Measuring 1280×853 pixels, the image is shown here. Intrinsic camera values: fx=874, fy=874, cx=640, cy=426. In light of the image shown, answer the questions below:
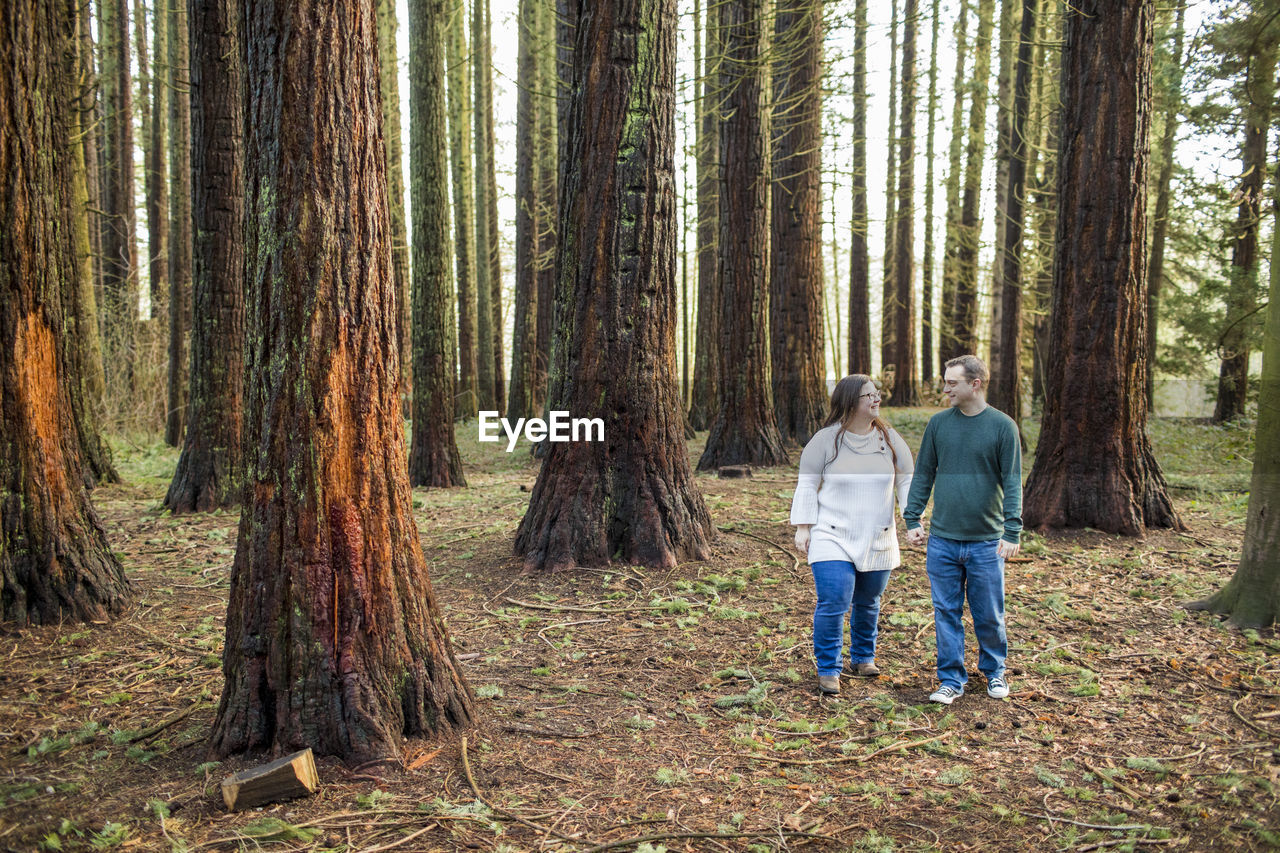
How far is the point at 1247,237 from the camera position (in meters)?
16.1

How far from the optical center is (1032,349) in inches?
888

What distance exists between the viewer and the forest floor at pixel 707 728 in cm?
337

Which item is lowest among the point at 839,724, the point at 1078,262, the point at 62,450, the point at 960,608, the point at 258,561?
the point at 839,724

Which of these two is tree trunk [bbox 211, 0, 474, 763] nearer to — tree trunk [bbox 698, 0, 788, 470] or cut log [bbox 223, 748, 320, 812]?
cut log [bbox 223, 748, 320, 812]

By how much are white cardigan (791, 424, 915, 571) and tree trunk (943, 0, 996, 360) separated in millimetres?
15286

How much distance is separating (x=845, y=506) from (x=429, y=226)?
24.1 feet

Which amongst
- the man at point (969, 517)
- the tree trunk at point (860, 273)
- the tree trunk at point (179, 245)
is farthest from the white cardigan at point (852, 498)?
the tree trunk at point (860, 273)

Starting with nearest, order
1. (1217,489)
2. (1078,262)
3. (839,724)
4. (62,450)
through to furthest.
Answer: (839,724) → (62,450) → (1078,262) → (1217,489)

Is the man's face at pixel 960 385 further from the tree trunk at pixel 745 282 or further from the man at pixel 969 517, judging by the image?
the tree trunk at pixel 745 282

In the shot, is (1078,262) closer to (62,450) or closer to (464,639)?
(464,639)

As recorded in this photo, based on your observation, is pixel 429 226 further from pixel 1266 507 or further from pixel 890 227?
pixel 890 227

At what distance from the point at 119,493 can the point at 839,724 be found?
9.44 meters

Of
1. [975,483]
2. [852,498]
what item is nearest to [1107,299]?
[975,483]

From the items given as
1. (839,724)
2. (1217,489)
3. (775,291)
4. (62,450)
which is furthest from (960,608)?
(775,291)
